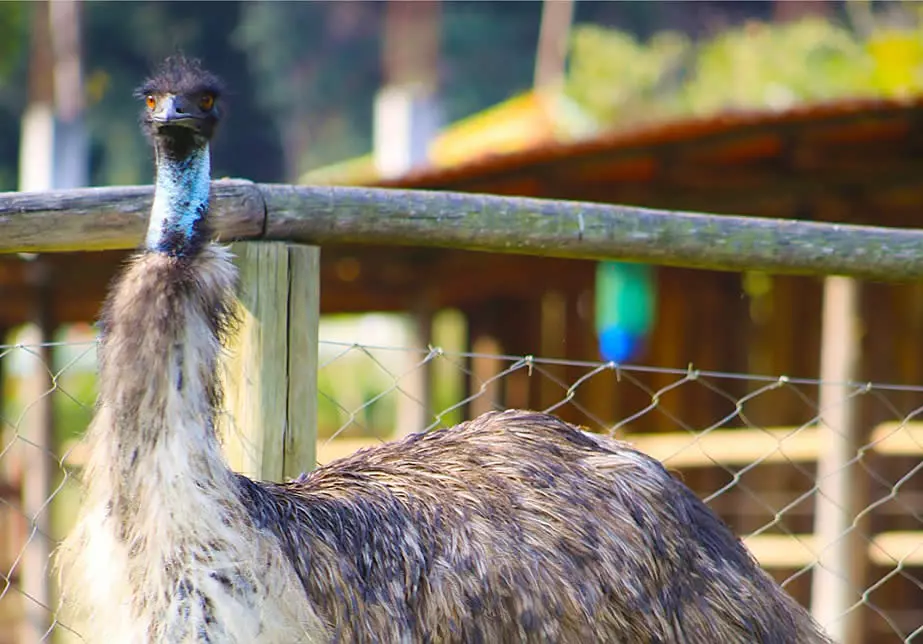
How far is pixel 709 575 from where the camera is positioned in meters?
2.79

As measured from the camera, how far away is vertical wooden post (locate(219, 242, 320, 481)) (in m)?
2.86

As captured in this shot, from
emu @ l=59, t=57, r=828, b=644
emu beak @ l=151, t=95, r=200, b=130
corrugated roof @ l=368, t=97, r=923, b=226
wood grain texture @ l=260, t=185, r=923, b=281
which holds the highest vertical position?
corrugated roof @ l=368, t=97, r=923, b=226

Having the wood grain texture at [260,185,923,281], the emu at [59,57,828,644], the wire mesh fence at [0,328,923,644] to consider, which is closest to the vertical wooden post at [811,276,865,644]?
the wire mesh fence at [0,328,923,644]

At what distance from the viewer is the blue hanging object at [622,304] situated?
8.45 meters

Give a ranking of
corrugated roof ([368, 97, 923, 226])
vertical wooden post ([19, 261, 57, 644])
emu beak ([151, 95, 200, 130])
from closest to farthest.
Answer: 1. emu beak ([151, 95, 200, 130])
2. corrugated roof ([368, 97, 923, 226])
3. vertical wooden post ([19, 261, 57, 644])

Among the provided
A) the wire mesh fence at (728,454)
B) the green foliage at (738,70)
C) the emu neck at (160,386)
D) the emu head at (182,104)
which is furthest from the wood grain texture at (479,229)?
the green foliage at (738,70)

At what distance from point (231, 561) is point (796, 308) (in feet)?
25.6

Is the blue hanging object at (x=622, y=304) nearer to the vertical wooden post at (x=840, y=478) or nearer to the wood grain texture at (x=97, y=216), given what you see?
the vertical wooden post at (x=840, y=478)

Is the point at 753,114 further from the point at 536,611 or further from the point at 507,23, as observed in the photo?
the point at 507,23

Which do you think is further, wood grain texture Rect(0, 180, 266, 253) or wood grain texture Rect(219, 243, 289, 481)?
wood grain texture Rect(219, 243, 289, 481)

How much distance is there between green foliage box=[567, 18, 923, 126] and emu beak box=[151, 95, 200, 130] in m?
13.1

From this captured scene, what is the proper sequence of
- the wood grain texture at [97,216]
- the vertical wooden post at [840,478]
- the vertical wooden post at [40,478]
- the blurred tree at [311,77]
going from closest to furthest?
the wood grain texture at [97,216]
the vertical wooden post at [840,478]
the vertical wooden post at [40,478]
the blurred tree at [311,77]

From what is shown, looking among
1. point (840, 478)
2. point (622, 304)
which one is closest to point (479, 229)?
point (840, 478)

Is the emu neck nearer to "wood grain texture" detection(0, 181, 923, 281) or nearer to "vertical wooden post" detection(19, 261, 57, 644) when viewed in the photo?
"wood grain texture" detection(0, 181, 923, 281)
